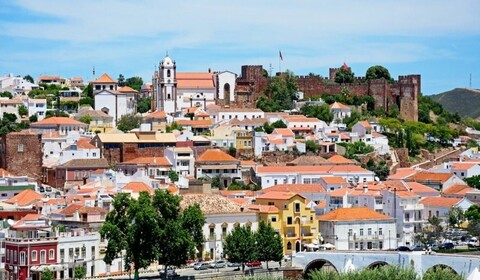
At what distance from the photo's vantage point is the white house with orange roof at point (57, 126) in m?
79.8

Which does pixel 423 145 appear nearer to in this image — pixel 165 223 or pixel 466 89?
pixel 165 223

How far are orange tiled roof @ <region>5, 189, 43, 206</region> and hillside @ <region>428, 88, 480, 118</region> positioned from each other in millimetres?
119651

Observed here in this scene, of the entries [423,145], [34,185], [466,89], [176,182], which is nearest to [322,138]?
[423,145]

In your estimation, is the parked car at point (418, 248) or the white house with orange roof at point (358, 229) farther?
the white house with orange roof at point (358, 229)

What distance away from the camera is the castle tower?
8862 cm

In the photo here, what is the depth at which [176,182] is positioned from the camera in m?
67.2

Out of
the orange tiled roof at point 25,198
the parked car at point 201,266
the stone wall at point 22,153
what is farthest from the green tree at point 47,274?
the stone wall at point 22,153

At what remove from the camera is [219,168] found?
7100 centimetres

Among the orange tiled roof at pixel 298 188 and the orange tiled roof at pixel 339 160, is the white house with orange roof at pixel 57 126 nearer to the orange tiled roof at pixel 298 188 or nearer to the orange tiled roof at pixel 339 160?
the orange tiled roof at pixel 339 160

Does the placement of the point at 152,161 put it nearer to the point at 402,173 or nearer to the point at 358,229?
the point at 402,173

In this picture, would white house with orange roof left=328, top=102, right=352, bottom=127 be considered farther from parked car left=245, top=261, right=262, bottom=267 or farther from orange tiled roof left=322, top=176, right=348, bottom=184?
parked car left=245, top=261, right=262, bottom=267

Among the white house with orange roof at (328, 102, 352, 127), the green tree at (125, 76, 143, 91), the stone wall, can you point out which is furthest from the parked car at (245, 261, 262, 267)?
the green tree at (125, 76, 143, 91)

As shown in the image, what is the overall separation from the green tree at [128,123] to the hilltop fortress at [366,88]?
12.6 m

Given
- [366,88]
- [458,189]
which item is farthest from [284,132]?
[366,88]
